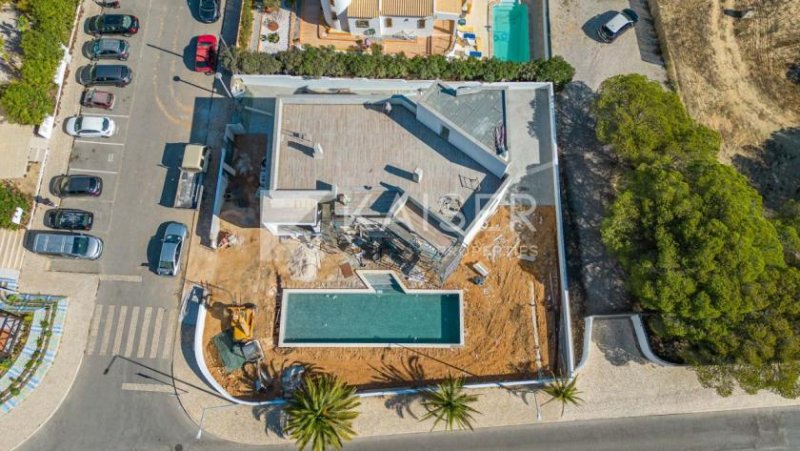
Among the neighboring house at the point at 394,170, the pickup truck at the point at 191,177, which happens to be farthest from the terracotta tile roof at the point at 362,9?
the pickup truck at the point at 191,177

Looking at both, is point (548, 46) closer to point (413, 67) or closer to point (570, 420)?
point (413, 67)

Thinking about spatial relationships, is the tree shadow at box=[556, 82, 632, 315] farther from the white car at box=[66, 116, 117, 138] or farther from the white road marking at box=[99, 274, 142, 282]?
the white car at box=[66, 116, 117, 138]

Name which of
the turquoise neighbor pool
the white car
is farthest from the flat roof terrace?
the white car

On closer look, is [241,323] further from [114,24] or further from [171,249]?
[114,24]

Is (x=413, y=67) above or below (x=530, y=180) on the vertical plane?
above

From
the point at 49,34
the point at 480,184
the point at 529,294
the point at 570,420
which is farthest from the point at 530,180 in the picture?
the point at 49,34
